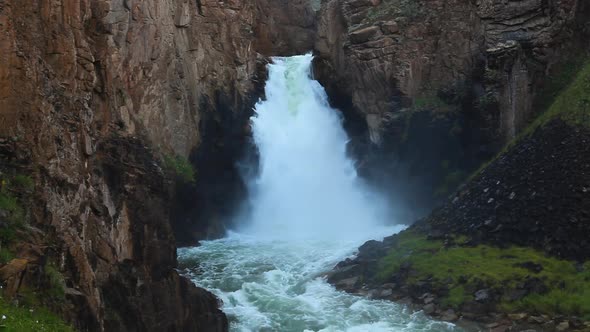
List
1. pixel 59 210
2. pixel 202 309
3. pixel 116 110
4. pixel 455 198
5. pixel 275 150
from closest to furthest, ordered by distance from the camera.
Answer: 1. pixel 59 210
2. pixel 202 309
3. pixel 116 110
4. pixel 455 198
5. pixel 275 150

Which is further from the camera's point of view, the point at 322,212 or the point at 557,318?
the point at 322,212

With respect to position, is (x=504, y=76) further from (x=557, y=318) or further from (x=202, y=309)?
(x=202, y=309)

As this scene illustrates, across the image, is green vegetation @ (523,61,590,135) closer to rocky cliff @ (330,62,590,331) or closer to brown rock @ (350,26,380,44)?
rocky cliff @ (330,62,590,331)

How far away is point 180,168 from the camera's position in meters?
37.8

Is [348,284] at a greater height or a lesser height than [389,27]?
lesser

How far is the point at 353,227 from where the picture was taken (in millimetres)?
40281

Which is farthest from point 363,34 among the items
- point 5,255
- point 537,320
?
point 5,255

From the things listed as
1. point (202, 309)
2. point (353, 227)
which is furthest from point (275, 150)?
point (202, 309)

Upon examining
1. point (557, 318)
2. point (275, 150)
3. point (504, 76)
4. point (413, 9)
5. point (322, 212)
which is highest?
point (413, 9)

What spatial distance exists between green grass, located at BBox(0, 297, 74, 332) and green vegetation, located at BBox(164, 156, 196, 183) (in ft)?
76.1

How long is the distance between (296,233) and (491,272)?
54.2ft

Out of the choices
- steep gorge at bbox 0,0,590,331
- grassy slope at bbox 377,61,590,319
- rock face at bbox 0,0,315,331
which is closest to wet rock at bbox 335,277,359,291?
grassy slope at bbox 377,61,590,319

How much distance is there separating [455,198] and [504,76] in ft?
28.4

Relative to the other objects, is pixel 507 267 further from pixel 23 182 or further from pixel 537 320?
pixel 23 182
